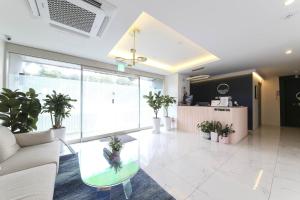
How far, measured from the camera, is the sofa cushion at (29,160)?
5.10ft

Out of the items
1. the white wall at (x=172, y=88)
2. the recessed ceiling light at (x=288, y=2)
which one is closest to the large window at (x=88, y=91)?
the white wall at (x=172, y=88)

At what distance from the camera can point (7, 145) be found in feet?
6.20

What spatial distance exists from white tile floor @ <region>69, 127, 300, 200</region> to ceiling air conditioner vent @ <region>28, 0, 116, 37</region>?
2.61m

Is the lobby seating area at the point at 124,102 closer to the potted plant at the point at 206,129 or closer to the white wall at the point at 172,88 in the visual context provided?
the potted plant at the point at 206,129

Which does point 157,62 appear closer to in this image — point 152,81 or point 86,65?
point 152,81

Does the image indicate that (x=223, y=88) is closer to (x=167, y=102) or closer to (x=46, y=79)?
(x=167, y=102)

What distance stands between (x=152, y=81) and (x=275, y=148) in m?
4.69

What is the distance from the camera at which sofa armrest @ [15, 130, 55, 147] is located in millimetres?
2285

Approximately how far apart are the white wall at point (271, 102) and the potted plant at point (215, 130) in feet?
16.1

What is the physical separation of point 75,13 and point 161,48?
2.18 metres

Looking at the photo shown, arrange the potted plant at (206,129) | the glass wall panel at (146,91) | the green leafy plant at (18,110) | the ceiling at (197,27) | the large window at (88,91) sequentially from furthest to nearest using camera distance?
the glass wall panel at (146,91) < the potted plant at (206,129) < the large window at (88,91) < the green leafy plant at (18,110) < the ceiling at (197,27)

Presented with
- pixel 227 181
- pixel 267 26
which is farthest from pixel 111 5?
pixel 227 181

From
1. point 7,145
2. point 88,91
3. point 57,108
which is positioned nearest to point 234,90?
point 88,91

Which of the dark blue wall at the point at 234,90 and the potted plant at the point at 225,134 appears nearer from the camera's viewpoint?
the potted plant at the point at 225,134
